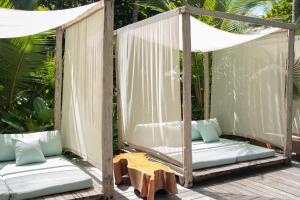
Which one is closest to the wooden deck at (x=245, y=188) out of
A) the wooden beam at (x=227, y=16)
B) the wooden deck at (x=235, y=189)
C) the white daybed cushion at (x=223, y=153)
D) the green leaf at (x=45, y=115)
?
the wooden deck at (x=235, y=189)

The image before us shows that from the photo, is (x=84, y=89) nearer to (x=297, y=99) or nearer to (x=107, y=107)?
(x=107, y=107)

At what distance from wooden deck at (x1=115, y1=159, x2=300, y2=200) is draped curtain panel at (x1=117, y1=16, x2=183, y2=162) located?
25.4 inches

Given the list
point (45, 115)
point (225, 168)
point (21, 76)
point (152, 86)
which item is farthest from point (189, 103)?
point (21, 76)

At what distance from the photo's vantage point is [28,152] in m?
4.89

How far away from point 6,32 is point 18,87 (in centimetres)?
251

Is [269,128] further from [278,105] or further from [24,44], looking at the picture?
[24,44]

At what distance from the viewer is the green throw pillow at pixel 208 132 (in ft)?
22.2

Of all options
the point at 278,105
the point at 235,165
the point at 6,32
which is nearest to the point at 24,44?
the point at 6,32

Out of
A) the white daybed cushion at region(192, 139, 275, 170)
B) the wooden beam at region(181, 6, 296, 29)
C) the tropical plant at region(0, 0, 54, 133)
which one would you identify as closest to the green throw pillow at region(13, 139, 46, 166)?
the tropical plant at region(0, 0, 54, 133)

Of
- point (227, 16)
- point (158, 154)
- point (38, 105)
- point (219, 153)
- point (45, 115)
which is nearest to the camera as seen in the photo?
point (227, 16)

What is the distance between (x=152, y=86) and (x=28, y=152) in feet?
7.32

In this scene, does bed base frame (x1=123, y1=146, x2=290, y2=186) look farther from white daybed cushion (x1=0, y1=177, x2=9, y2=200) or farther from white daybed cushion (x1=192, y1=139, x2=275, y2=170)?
white daybed cushion (x1=0, y1=177, x2=9, y2=200)

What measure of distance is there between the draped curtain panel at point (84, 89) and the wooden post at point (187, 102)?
1.26 m

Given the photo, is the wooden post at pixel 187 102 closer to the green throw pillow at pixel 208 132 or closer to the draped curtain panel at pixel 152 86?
the draped curtain panel at pixel 152 86
